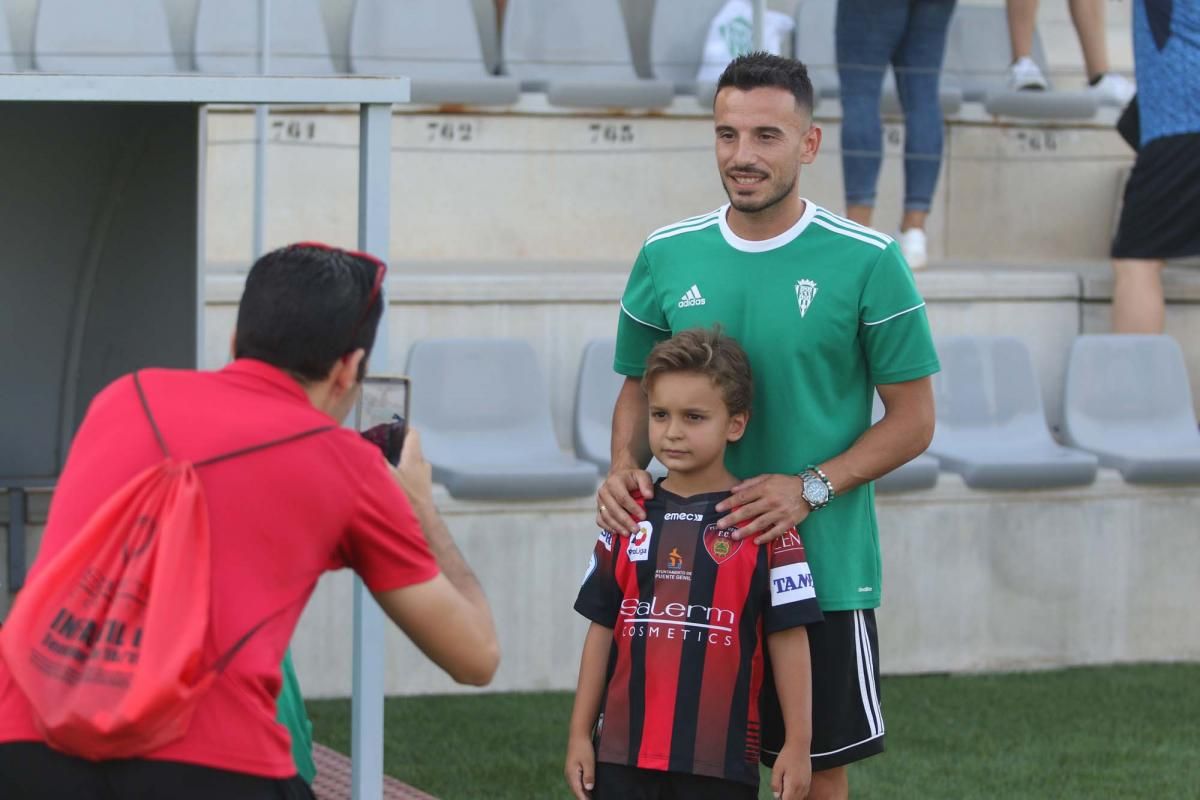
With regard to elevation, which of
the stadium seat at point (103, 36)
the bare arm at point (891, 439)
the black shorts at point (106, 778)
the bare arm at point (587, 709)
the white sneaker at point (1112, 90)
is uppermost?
the white sneaker at point (1112, 90)

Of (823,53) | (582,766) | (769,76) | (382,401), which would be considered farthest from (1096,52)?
(382,401)

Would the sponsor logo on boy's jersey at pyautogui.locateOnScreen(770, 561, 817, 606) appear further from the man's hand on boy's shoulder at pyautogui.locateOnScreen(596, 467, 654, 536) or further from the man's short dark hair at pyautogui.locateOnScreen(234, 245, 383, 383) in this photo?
the man's short dark hair at pyautogui.locateOnScreen(234, 245, 383, 383)

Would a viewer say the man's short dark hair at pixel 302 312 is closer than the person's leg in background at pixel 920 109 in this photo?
Yes

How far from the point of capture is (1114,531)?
6074mm

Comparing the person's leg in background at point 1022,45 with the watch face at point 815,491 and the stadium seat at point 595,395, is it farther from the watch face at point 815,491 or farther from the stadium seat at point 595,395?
the watch face at point 815,491

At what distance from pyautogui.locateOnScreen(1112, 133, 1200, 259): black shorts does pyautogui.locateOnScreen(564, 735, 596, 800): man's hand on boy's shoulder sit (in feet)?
14.0

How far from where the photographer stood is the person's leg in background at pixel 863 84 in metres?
6.94

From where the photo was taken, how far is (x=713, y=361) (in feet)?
9.88

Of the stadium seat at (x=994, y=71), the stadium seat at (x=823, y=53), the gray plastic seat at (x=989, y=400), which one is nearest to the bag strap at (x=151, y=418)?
the gray plastic seat at (x=989, y=400)

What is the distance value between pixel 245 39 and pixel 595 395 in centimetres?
224

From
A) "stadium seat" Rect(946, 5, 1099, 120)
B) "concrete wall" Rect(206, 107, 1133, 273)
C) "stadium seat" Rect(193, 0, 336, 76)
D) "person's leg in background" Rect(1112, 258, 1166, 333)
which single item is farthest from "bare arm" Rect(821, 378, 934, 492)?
"stadium seat" Rect(946, 5, 1099, 120)

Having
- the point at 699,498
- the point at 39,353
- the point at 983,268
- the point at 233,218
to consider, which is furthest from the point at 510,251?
the point at 699,498

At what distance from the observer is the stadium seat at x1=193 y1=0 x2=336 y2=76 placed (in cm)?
700

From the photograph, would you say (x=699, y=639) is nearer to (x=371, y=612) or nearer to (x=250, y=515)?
(x=371, y=612)
